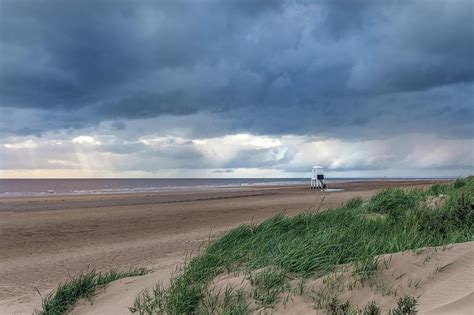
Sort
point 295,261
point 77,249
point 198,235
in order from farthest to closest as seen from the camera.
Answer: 1. point 198,235
2. point 77,249
3. point 295,261

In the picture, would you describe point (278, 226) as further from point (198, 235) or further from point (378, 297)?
point (198, 235)

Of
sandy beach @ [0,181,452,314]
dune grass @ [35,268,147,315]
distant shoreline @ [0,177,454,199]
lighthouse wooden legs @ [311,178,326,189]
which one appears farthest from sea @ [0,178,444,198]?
dune grass @ [35,268,147,315]

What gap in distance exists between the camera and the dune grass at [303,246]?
572 centimetres

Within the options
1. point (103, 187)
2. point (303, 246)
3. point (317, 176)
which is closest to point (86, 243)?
point (303, 246)

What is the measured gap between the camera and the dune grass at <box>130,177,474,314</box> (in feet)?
18.8

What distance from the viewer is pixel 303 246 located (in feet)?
20.7

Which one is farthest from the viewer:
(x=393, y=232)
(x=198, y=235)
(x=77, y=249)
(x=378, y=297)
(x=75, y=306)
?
(x=198, y=235)

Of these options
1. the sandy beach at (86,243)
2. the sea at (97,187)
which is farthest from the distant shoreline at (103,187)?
the sandy beach at (86,243)

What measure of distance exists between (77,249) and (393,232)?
1029 cm

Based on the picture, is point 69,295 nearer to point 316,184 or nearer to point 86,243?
point 86,243

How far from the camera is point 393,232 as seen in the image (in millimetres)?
8117

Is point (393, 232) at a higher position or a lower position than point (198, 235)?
higher

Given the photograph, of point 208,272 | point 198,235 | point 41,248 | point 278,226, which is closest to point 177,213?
point 198,235

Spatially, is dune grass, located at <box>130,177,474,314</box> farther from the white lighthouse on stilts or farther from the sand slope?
the white lighthouse on stilts
